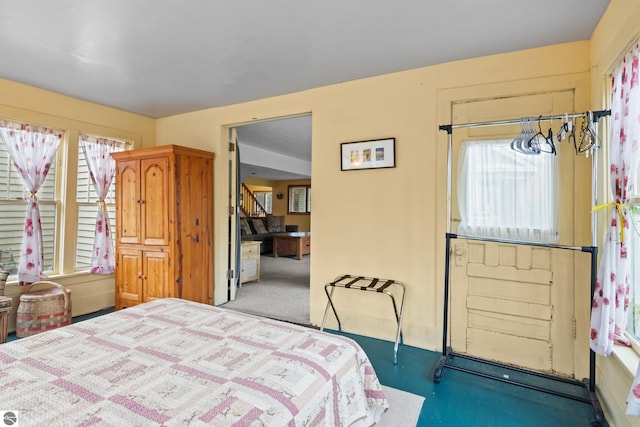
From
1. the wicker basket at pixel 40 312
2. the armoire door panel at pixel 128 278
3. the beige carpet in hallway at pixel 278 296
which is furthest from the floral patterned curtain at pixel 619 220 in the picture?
the wicker basket at pixel 40 312

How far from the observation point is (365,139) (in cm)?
310

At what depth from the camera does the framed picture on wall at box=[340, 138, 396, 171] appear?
2973 millimetres

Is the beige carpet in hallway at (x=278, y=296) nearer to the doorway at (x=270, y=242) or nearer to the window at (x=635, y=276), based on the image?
the doorway at (x=270, y=242)

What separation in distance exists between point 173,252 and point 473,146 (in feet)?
10.2

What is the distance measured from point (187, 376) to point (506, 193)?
2318 mm

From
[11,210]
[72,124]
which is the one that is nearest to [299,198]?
[72,124]

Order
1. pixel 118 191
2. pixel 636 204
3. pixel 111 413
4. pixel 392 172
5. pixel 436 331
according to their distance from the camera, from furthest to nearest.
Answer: pixel 118 191, pixel 392 172, pixel 436 331, pixel 636 204, pixel 111 413

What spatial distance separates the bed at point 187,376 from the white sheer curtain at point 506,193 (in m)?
1.48

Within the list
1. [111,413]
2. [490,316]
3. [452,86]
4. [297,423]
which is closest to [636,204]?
[490,316]

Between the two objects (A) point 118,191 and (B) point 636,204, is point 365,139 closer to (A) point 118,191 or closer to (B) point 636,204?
(B) point 636,204

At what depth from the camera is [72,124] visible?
11.8 ft

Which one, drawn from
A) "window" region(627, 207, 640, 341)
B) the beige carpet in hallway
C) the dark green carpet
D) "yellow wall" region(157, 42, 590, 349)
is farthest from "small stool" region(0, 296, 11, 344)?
"window" region(627, 207, 640, 341)

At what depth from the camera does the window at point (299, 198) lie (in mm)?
11344

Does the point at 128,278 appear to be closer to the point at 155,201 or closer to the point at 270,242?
the point at 155,201
